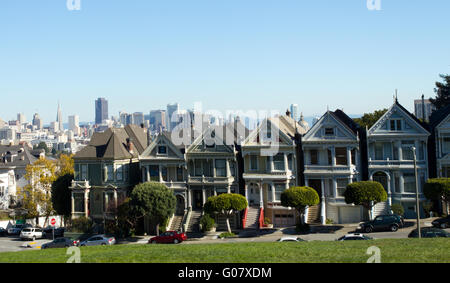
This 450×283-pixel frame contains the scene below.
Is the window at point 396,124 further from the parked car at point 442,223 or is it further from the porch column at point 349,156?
the parked car at point 442,223

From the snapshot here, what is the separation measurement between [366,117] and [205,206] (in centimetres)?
3205

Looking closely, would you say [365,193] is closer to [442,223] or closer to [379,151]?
[379,151]

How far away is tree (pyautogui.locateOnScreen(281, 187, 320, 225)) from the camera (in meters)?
43.4

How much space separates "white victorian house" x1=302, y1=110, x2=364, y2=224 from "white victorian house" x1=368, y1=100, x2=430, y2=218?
5.57ft

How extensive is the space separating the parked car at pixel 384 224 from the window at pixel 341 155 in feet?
24.3

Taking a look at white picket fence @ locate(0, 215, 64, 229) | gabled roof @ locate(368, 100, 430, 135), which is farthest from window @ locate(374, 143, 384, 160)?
white picket fence @ locate(0, 215, 64, 229)

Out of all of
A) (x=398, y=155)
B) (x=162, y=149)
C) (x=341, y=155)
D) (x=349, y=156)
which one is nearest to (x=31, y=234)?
(x=162, y=149)

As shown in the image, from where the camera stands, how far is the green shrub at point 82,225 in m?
52.5

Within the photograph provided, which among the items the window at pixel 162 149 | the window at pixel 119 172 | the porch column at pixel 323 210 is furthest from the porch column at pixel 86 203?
the porch column at pixel 323 210

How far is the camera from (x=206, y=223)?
155 ft

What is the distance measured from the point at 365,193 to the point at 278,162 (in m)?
9.59

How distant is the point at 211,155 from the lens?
49938mm

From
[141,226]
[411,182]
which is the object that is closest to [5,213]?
[141,226]

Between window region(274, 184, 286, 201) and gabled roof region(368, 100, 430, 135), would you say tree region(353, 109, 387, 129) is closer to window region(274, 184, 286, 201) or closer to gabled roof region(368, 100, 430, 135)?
gabled roof region(368, 100, 430, 135)
